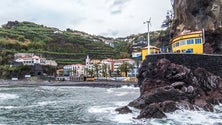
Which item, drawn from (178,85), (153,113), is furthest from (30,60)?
(153,113)

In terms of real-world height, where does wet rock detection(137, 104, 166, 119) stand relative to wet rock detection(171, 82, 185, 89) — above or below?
below

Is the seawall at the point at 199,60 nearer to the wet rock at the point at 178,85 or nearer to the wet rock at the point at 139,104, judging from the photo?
the wet rock at the point at 178,85

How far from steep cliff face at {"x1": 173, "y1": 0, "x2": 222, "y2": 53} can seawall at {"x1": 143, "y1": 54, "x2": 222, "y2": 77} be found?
972cm

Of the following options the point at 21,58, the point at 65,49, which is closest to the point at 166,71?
the point at 21,58

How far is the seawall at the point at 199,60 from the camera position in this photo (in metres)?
44.5

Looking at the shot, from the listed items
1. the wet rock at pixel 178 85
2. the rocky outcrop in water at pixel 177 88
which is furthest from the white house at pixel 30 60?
the wet rock at pixel 178 85

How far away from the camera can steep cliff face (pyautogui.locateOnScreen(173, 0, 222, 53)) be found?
57412mm

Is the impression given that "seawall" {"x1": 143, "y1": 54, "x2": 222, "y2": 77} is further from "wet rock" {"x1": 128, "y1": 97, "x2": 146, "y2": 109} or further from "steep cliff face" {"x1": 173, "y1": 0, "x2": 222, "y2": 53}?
"steep cliff face" {"x1": 173, "y1": 0, "x2": 222, "y2": 53}

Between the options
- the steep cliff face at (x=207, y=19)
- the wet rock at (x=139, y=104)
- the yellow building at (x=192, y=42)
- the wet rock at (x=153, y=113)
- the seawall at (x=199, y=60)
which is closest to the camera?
the wet rock at (x=153, y=113)

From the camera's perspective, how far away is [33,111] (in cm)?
4459

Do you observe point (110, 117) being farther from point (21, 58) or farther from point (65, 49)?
point (65, 49)

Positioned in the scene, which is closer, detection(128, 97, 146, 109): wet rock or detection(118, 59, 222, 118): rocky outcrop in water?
detection(118, 59, 222, 118): rocky outcrop in water

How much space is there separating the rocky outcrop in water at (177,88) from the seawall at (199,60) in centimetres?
79

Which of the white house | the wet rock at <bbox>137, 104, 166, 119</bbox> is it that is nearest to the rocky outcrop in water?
the wet rock at <bbox>137, 104, 166, 119</bbox>
